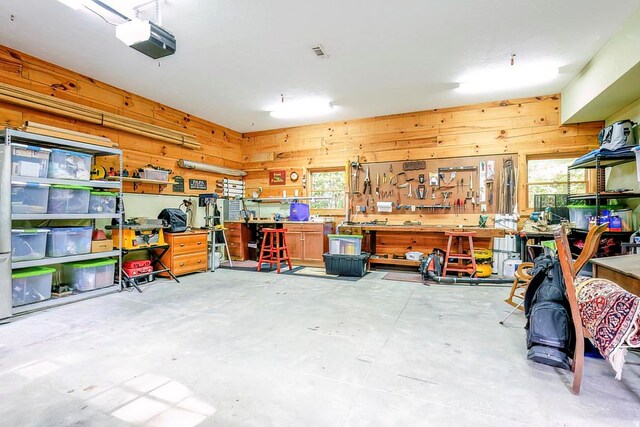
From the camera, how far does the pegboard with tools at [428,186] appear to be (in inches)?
218

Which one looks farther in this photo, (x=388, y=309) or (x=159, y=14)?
(x=388, y=309)

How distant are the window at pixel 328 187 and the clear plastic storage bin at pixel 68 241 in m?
4.27

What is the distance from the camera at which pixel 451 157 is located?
5789 mm

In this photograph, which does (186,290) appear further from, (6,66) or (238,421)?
→ (6,66)

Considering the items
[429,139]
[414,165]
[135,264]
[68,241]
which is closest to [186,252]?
[135,264]

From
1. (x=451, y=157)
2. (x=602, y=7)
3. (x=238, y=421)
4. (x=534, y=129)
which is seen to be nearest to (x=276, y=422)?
(x=238, y=421)

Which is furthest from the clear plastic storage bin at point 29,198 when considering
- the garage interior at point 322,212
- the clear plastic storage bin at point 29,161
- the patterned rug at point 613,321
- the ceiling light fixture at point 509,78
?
the ceiling light fixture at point 509,78

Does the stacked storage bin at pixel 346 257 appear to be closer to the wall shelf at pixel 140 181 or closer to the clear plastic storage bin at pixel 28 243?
the wall shelf at pixel 140 181

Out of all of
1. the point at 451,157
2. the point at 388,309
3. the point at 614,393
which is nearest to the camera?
the point at 614,393

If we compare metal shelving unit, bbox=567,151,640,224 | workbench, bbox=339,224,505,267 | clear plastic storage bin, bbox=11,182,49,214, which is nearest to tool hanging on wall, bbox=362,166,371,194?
workbench, bbox=339,224,505,267

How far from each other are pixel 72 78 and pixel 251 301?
4.11m

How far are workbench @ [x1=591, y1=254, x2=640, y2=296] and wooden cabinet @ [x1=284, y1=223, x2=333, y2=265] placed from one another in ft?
13.8

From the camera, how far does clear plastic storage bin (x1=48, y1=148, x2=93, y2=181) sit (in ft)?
11.8

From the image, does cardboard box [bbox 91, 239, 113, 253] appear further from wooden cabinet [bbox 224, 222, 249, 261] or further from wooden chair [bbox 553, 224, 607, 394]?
wooden chair [bbox 553, 224, 607, 394]
